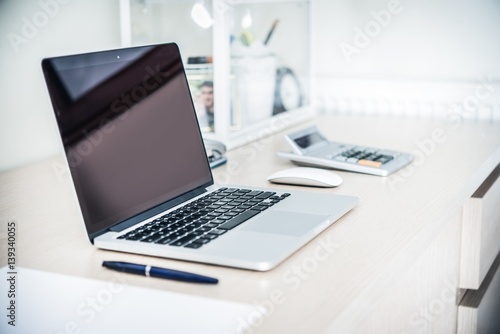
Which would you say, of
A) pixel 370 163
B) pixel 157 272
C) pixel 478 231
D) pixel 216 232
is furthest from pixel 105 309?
pixel 478 231

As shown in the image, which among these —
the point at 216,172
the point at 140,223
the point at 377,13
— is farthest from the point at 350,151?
the point at 377,13

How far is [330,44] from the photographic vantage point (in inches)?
77.7

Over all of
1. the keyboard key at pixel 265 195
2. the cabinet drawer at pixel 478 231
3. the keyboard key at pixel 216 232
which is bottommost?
the cabinet drawer at pixel 478 231

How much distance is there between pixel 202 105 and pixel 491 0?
2.79 ft

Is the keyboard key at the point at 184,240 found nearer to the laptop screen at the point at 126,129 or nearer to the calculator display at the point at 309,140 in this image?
the laptop screen at the point at 126,129

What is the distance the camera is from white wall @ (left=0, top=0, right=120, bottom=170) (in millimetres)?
1247

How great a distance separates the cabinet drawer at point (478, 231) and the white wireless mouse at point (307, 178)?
1.10ft

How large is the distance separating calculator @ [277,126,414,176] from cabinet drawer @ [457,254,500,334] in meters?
0.33

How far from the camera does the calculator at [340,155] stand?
1249 mm

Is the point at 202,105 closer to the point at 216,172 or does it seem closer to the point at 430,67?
the point at 216,172

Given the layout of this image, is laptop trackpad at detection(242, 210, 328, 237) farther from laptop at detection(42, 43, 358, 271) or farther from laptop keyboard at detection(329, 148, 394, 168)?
laptop keyboard at detection(329, 148, 394, 168)

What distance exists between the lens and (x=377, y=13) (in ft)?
6.20

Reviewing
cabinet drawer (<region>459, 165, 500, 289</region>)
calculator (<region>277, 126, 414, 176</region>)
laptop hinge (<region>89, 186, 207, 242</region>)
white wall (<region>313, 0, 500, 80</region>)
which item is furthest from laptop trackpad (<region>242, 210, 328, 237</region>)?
white wall (<region>313, 0, 500, 80</region>)

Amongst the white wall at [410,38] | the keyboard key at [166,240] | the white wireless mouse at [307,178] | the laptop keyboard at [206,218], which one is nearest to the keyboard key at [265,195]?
the laptop keyboard at [206,218]
